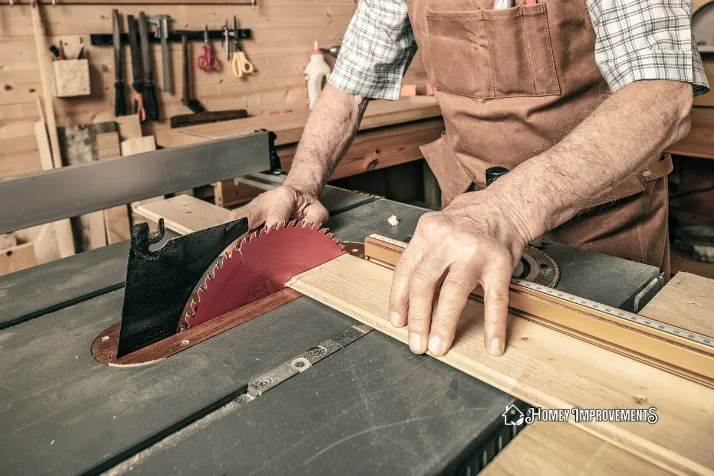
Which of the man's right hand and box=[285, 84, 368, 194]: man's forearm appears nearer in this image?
the man's right hand

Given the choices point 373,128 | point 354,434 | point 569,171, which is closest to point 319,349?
point 354,434

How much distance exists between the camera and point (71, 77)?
252 cm

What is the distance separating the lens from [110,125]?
8.85 feet

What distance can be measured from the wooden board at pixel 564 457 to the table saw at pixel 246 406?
5 cm

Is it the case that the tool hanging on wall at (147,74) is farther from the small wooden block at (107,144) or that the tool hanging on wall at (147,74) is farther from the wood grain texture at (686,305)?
the wood grain texture at (686,305)

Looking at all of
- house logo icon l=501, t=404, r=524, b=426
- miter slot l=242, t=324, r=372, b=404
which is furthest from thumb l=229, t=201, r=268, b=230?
house logo icon l=501, t=404, r=524, b=426

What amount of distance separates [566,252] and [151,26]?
232 centimetres

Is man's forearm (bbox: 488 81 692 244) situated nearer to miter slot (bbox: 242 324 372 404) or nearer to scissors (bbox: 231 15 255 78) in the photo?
miter slot (bbox: 242 324 372 404)

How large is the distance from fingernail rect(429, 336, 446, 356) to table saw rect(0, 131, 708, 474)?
2cm

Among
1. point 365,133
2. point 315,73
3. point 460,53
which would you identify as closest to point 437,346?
point 460,53

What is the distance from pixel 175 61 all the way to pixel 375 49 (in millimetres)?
1488

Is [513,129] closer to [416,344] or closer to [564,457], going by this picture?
[416,344]

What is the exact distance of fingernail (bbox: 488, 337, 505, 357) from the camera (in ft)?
2.59

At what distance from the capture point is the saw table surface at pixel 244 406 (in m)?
0.65
